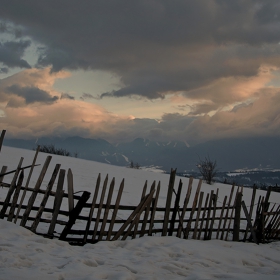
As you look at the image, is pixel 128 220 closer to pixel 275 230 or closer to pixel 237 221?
pixel 237 221

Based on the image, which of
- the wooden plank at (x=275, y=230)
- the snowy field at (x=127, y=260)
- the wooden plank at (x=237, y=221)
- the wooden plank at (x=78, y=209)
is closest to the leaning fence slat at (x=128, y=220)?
the snowy field at (x=127, y=260)

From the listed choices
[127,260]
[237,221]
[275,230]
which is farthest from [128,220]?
[275,230]

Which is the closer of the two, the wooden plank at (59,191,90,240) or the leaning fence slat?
the wooden plank at (59,191,90,240)

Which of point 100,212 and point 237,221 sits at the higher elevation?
point 237,221

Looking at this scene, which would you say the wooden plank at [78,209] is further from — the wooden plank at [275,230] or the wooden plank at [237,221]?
the wooden plank at [275,230]

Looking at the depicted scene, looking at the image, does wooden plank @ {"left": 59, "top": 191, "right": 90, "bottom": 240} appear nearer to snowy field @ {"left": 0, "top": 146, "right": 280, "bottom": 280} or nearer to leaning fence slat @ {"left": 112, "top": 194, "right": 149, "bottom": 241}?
snowy field @ {"left": 0, "top": 146, "right": 280, "bottom": 280}

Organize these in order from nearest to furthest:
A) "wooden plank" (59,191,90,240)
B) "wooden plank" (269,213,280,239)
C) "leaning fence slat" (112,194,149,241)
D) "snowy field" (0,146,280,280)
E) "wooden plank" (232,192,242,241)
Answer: "snowy field" (0,146,280,280) → "wooden plank" (59,191,90,240) → "leaning fence slat" (112,194,149,241) → "wooden plank" (232,192,242,241) → "wooden plank" (269,213,280,239)

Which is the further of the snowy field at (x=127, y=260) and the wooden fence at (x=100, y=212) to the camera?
the wooden fence at (x=100, y=212)

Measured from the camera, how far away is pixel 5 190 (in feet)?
39.2

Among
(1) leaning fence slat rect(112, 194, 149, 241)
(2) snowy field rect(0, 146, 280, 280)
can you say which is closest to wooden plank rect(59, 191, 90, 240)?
(2) snowy field rect(0, 146, 280, 280)

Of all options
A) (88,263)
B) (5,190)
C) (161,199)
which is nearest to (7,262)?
(88,263)

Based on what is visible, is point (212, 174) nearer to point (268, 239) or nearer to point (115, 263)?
point (268, 239)

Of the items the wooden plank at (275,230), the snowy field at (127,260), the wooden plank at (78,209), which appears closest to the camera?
the snowy field at (127,260)

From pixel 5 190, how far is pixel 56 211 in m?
6.38
